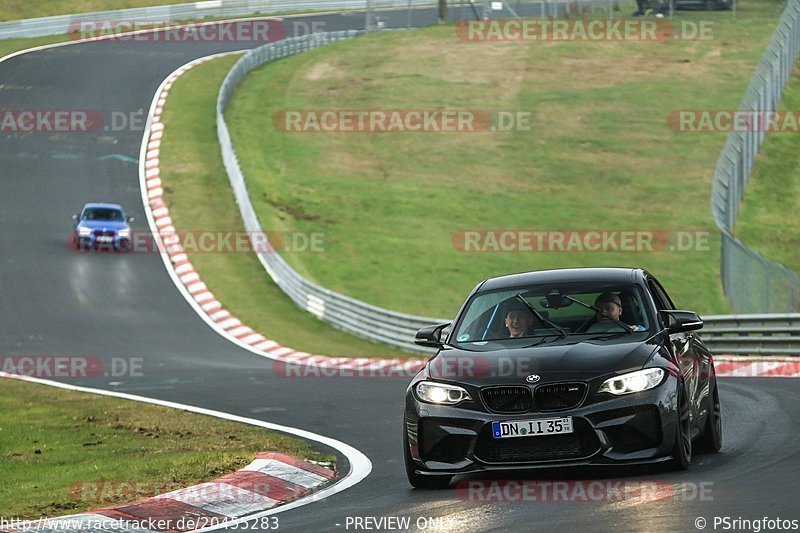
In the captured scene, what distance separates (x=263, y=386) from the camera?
20016 millimetres

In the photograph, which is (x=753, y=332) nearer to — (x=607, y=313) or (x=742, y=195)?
(x=607, y=313)

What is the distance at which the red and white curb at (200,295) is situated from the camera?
24094 millimetres

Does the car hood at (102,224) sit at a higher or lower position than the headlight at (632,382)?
lower

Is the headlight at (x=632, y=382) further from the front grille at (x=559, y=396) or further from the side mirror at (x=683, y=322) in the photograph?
the side mirror at (x=683, y=322)

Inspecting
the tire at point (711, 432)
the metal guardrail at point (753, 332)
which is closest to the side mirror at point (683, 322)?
the tire at point (711, 432)

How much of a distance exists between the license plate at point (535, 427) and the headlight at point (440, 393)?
1.07 feet

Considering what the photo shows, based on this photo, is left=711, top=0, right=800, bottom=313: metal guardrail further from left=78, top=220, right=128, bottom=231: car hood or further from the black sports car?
left=78, top=220, right=128, bottom=231: car hood

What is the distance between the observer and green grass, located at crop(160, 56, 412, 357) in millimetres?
29359

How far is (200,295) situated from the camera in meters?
33.3

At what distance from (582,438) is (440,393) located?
1.00 meters

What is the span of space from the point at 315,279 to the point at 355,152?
43.1ft

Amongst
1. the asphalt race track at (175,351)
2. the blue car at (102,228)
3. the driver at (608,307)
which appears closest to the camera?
the asphalt race track at (175,351)

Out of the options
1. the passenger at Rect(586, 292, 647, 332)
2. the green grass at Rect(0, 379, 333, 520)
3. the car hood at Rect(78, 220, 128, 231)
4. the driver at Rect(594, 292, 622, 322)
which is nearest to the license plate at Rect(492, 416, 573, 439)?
the passenger at Rect(586, 292, 647, 332)

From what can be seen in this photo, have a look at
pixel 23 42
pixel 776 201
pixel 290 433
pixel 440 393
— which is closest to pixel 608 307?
pixel 440 393
